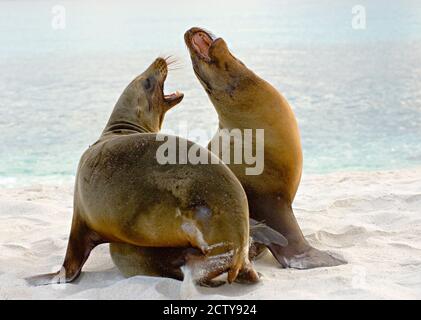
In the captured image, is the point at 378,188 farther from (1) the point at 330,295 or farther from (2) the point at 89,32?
(2) the point at 89,32

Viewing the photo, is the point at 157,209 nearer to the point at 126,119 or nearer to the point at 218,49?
the point at 126,119

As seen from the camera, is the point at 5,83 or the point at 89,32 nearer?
the point at 5,83

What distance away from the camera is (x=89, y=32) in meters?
22.2

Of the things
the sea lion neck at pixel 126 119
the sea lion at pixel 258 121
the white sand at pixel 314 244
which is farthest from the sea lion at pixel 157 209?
the sea lion at pixel 258 121

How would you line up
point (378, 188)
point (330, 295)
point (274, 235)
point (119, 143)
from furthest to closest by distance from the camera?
1. point (378, 188)
2. point (274, 235)
3. point (119, 143)
4. point (330, 295)

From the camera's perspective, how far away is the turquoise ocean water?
759 cm

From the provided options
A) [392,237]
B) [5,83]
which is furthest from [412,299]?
[5,83]

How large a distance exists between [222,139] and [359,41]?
15.2 metres

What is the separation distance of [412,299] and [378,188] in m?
2.52

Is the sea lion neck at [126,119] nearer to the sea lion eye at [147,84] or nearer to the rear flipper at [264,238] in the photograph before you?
the sea lion eye at [147,84]

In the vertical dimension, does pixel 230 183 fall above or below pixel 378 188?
above

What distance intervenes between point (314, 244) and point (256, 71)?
9.10 metres
